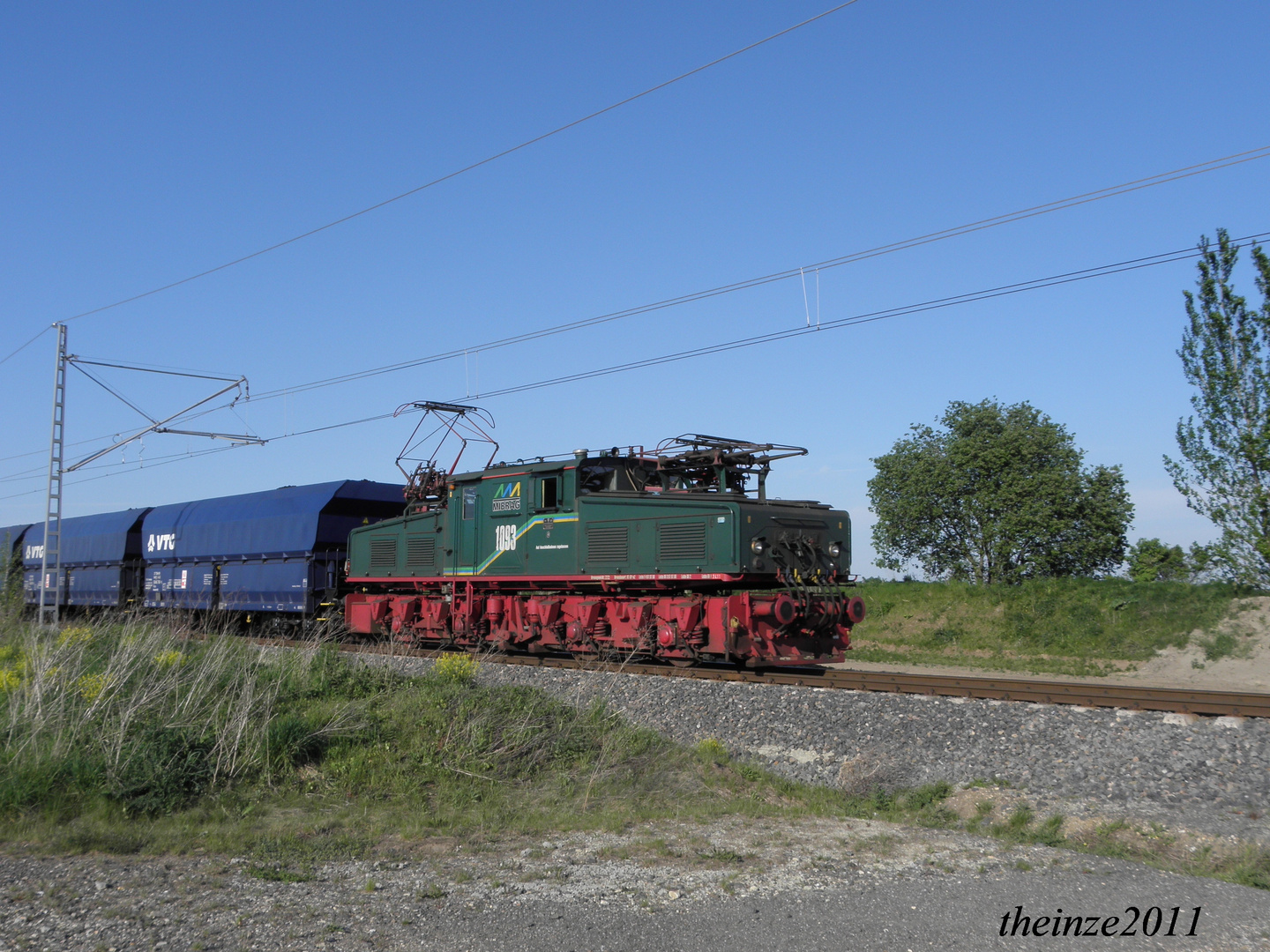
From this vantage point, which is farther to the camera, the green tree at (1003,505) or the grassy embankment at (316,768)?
the green tree at (1003,505)

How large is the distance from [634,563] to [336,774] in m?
6.29

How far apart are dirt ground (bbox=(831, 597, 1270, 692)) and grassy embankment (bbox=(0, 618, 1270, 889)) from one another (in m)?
9.22

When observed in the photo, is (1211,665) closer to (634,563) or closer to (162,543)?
(634,563)

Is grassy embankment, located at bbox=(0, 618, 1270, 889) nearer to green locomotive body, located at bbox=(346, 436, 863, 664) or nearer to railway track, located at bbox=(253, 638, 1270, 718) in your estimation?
railway track, located at bbox=(253, 638, 1270, 718)

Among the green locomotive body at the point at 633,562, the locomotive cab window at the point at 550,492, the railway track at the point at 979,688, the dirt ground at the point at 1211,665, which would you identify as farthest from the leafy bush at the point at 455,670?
the dirt ground at the point at 1211,665

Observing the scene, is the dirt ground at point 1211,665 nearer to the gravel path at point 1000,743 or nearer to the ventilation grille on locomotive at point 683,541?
the ventilation grille on locomotive at point 683,541

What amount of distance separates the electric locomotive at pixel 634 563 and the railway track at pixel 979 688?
0.40 metres

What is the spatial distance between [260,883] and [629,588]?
29.3 ft

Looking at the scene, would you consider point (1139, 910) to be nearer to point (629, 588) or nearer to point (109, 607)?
point (629, 588)

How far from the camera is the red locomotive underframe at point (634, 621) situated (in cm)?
1295

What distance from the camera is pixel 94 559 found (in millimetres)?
26531

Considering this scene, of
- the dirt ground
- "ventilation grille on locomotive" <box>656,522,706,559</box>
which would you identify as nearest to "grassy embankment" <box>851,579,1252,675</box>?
the dirt ground

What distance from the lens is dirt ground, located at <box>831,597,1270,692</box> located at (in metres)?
17.5

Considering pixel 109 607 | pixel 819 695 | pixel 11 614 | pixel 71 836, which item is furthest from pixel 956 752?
pixel 109 607
